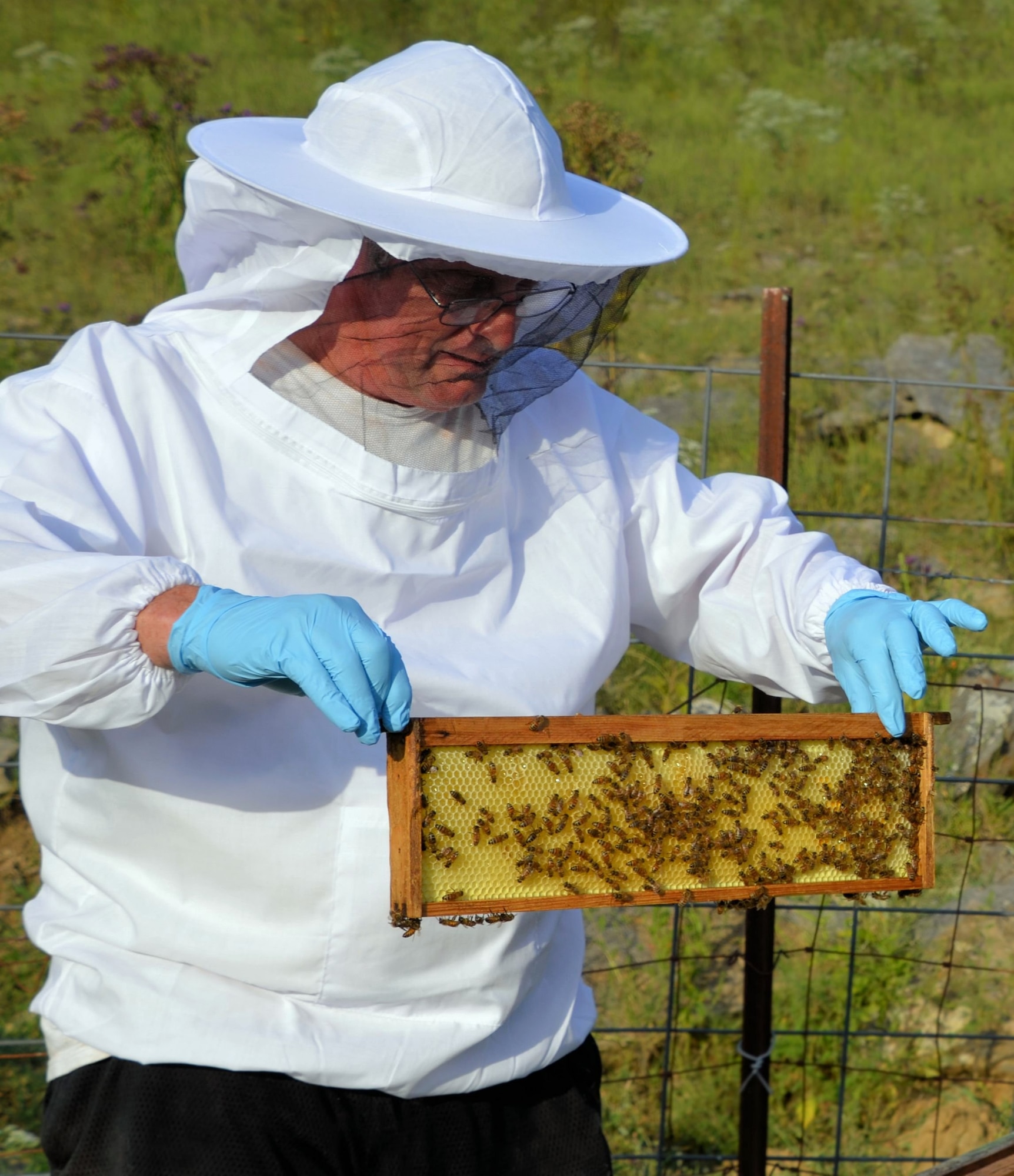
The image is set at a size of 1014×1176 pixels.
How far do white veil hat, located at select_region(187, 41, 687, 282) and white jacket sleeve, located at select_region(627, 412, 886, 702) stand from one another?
63cm

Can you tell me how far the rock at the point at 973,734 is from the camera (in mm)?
4922

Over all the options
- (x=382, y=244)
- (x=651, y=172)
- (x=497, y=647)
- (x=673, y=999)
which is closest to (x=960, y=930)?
(x=673, y=999)

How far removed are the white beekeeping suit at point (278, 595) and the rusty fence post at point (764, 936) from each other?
1.13 m

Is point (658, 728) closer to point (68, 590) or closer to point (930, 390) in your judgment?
point (68, 590)

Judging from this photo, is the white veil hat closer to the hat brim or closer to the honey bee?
the hat brim

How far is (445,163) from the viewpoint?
209cm

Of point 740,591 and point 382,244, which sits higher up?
point 382,244

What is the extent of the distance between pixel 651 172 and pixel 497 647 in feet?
29.9

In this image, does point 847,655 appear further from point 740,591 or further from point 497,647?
point 497,647

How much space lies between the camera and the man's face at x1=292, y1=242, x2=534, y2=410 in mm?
2109

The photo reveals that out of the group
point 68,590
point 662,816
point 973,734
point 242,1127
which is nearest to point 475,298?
point 68,590

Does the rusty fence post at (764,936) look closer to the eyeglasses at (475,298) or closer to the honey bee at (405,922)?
the eyeglasses at (475,298)

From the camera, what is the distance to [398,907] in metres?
1.89

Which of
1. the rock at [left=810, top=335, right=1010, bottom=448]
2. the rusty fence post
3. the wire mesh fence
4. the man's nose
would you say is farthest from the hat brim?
the rock at [left=810, top=335, right=1010, bottom=448]
